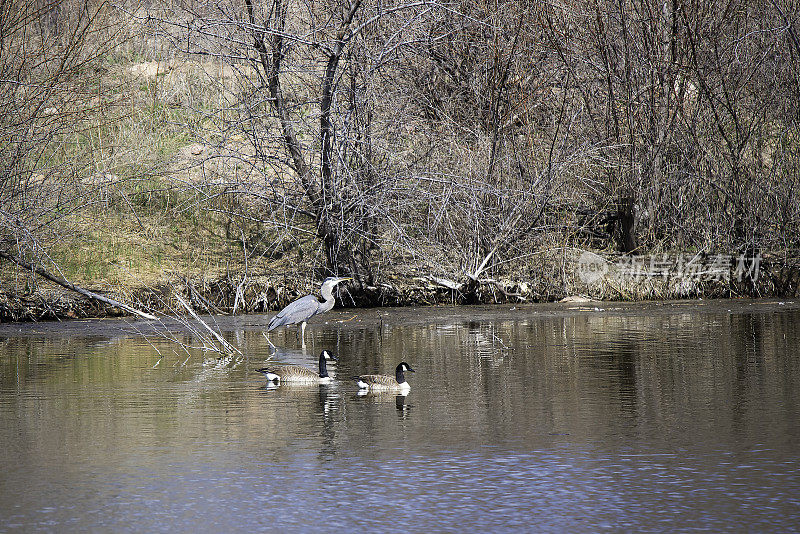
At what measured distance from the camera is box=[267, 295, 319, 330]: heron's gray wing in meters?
15.6

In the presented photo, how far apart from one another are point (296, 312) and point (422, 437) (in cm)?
716

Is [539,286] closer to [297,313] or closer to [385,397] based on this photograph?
[297,313]

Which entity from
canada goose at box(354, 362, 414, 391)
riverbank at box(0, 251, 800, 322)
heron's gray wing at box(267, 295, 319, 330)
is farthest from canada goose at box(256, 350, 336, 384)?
riverbank at box(0, 251, 800, 322)

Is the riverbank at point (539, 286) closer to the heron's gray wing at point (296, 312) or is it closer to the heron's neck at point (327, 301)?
the heron's neck at point (327, 301)

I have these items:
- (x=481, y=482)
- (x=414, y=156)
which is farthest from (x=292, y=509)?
(x=414, y=156)

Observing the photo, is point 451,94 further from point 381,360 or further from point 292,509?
point 292,509

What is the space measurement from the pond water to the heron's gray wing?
91cm

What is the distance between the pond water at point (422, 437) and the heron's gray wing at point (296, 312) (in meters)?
0.91

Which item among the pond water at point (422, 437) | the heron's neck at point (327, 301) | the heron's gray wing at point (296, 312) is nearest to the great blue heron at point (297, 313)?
the heron's gray wing at point (296, 312)

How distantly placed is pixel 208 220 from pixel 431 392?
478 inches

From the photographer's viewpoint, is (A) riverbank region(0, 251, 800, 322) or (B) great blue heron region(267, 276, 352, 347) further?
(A) riverbank region(0, 251, 800, 322)

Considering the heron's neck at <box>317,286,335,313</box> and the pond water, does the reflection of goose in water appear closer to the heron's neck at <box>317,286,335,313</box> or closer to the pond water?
the pond water

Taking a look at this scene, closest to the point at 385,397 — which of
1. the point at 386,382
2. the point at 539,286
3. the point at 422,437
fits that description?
the point at 386,382

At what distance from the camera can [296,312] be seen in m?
15.6
